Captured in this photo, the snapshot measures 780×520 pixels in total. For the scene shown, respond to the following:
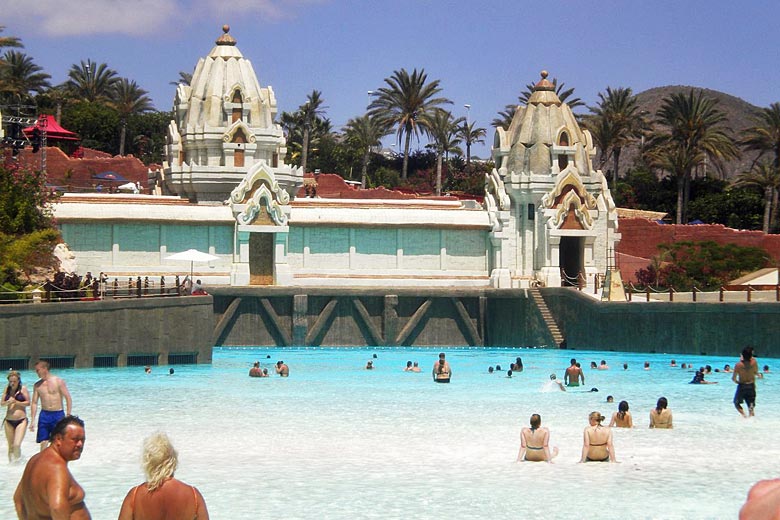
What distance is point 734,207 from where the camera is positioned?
78.9m

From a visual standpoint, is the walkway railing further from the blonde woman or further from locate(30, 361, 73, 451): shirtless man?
the blonde woman

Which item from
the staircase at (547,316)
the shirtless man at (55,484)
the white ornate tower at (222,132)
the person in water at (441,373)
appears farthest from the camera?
the white ornate tower at (222,132)

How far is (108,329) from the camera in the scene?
40.1 metres

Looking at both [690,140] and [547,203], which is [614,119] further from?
[547,203]

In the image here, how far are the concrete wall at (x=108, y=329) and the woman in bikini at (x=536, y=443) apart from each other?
19.7m

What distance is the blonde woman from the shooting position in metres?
9.97

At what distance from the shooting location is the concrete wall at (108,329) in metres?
37.8

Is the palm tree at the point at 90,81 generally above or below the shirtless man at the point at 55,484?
above

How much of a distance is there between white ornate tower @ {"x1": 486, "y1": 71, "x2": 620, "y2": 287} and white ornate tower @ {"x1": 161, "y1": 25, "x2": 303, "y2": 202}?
30.4 ft

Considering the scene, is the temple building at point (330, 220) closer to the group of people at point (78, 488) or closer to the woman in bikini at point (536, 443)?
the woman in bikini at point (536, 443)

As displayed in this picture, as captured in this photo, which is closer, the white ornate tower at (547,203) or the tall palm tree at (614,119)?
the white ornate tower at (547,203)

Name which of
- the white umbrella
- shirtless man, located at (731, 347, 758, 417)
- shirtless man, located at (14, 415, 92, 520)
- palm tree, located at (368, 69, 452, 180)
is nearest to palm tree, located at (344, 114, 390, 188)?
palm tree, located at (368, 69, 452, 180)

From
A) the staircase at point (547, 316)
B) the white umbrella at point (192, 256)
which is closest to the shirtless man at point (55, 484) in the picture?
the white umbrella at point (192, 256)

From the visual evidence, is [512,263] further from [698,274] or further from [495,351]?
[698,274]
